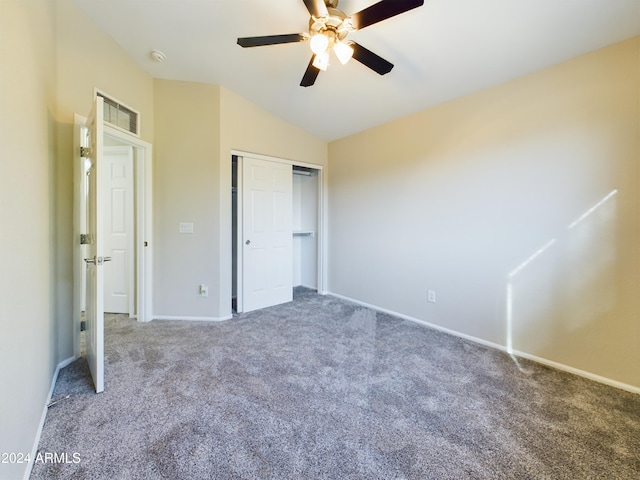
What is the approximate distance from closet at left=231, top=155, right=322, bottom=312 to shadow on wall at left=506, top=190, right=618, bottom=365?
2.71m

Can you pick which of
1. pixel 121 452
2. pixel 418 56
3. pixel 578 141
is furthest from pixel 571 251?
pixel 121 452

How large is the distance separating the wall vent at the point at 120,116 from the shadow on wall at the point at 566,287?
4.02 metres

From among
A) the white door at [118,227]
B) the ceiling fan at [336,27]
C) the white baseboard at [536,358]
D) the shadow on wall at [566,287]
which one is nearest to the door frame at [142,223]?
the white door at [118,227]

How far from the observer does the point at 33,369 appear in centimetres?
147

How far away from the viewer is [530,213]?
2.31m

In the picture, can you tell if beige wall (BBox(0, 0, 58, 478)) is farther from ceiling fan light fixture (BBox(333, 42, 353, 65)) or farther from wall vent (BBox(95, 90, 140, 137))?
ceiling fan light fixture (BBox(333, 42, 353, 65))

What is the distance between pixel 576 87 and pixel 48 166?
12.9ft

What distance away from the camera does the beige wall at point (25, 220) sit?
43.6 inches

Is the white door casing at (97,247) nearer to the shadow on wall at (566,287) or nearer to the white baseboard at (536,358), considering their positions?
the white baseboard at (536,358)

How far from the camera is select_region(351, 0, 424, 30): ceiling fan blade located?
4.60ft

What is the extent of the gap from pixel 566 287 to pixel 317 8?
2.71 m

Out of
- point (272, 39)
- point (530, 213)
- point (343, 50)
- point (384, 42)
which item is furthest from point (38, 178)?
point (530, 213)

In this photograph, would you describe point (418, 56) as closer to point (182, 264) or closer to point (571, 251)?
point (571, 251)

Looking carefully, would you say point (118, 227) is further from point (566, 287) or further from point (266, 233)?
point (566, 287)
